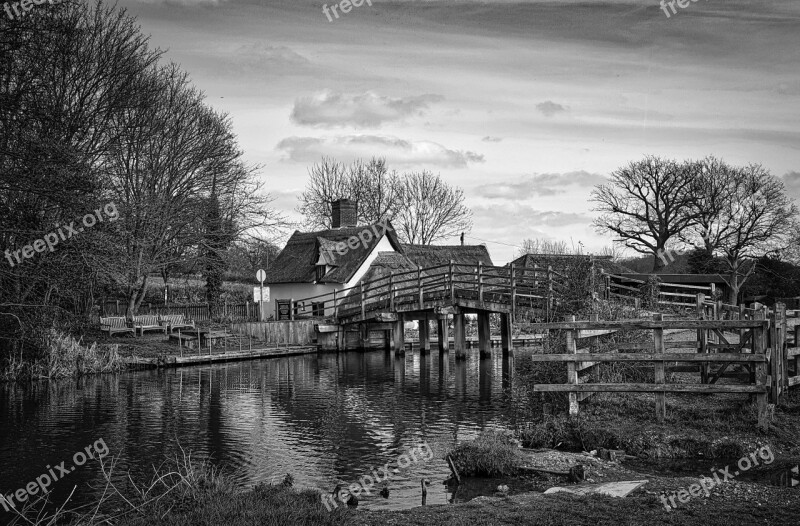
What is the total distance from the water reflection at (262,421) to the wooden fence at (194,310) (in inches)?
456

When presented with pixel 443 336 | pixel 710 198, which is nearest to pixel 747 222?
pixel 710 198

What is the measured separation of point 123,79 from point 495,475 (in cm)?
2500

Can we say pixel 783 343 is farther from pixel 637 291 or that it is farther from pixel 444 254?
pixel 444 254

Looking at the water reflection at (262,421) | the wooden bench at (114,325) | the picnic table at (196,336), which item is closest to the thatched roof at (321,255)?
the picnic table at (196,336)

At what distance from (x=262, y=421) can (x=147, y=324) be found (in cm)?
1929

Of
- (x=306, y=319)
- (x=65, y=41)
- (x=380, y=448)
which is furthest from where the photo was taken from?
(x=306, y=319)

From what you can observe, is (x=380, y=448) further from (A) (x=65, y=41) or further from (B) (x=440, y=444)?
(A) (x=65, y=41)

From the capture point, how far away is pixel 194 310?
137ft

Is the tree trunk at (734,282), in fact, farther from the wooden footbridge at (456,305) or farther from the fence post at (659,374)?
the fence post at (659,374)

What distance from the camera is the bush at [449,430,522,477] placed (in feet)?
36.7

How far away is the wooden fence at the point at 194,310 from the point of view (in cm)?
3950

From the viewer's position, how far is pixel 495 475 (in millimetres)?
11148

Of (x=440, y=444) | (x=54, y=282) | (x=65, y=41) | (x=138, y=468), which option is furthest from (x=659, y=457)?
(x=65, y=41)

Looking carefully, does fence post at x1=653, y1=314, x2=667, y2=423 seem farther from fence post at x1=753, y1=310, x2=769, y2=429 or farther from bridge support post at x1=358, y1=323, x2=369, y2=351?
bridge support post at x1=358, y1=323, x2=369, y2=351
